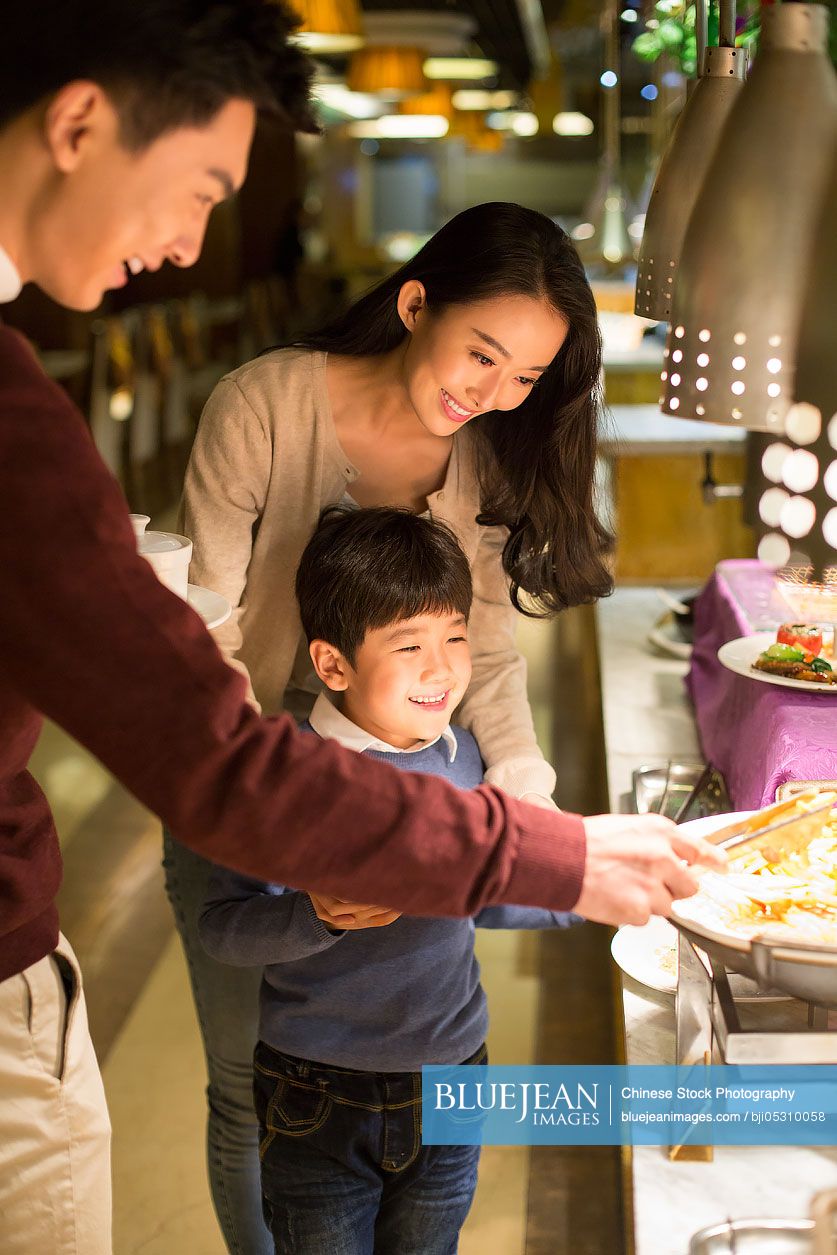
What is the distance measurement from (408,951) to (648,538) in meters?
2.54

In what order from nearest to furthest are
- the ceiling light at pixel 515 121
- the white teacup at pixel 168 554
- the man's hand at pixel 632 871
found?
the man's hand at pixel 632 871
the white teacup at pixel 168 554
the ceiling light at pixel 515 121

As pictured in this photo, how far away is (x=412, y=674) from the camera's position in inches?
66.2

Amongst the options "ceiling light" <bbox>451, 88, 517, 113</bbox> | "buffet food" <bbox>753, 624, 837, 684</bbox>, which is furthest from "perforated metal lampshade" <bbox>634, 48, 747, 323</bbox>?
"ceiling light" <bbox>451, 88, 517, 113</bbox>

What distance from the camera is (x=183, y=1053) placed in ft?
9.77

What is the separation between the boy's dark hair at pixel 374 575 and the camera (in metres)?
1.70

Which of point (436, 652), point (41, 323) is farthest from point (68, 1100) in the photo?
point (41, 323)

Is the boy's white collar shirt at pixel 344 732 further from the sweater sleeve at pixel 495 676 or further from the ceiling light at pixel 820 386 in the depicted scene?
the ceiling light at pixel 820 386

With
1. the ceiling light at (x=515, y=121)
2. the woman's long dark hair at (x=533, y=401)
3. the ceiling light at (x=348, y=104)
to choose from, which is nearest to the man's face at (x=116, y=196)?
the woman's long dark hair at (x=533, y=401)

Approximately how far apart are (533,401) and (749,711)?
2.47 ft

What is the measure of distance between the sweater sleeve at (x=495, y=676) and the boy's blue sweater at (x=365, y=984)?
0.19 meters

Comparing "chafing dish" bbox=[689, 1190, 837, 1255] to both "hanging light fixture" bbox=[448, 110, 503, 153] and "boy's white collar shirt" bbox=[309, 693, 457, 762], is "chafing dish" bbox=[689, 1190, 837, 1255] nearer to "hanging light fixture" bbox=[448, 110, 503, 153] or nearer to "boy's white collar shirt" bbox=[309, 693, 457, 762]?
"boy's white collar shirt" bbox=[309, 693, 457, 762]

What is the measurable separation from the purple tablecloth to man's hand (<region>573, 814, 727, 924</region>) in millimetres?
802

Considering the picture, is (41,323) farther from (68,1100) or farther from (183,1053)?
(68,1100)

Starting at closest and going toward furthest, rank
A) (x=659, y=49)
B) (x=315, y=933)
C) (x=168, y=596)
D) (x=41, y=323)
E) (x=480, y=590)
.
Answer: (x=168, y=596) < (x=315, y=933) < (x=480, y=590) < (x=659, y=49) < (x=41, y=323)
